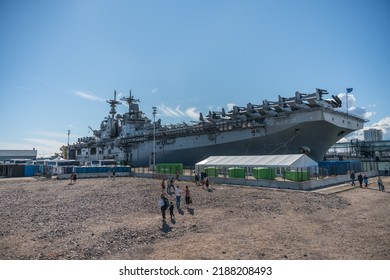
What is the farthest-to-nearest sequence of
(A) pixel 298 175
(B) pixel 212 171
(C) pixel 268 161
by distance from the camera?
(B) pixel 212 171 < (C) pixel 268 161 < (A) pixel 298 175

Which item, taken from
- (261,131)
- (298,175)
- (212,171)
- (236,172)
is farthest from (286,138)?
(212,171)

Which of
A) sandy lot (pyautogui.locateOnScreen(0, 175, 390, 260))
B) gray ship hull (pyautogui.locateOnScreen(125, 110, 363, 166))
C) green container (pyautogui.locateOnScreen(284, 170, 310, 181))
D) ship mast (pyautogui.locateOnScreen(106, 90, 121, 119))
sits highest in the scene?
ship mast (pyautogui.locateOnScreen(106, 90, 121, 119))

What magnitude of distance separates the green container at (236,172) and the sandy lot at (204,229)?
948cm

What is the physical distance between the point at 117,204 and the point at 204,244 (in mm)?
9603

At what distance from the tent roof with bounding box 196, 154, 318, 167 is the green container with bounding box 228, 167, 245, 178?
1.26 m

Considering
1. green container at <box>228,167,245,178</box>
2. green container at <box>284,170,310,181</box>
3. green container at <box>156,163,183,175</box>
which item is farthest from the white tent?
green container at <box>156,163,183,175</box>

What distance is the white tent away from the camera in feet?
81.1

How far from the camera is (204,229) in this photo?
1070 centimetres

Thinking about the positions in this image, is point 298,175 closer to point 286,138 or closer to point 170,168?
point 286,138

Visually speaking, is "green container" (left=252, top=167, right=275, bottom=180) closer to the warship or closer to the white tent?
the white tent

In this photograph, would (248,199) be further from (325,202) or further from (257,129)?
(257,129)

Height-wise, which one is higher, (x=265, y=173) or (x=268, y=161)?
(x=268, y=161)

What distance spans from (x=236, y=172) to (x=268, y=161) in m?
Answer: 3.66

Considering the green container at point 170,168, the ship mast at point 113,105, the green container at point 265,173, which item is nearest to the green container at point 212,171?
the green container at point 265,173
